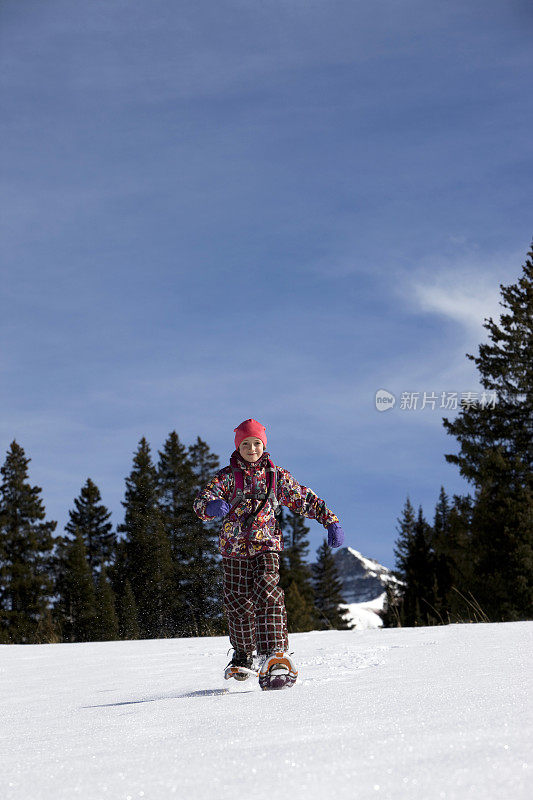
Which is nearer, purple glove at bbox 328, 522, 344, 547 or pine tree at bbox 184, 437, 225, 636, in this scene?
purple glove at bbox 328, 522, 344, 547

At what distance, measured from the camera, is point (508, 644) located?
17.0 ft

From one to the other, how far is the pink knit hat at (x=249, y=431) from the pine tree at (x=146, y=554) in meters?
34.5

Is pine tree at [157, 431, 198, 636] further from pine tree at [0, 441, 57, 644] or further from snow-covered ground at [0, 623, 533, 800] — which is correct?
snow-covered ground at [0, 623, 533, 800]

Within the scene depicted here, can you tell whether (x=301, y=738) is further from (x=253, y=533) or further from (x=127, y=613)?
(x=127, y=613)

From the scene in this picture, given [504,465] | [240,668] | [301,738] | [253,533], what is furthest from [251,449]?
[504,465]

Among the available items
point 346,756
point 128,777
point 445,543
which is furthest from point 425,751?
point 445,543

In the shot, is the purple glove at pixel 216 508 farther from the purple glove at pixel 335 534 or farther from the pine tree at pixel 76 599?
the pine tree at pixel 76 599

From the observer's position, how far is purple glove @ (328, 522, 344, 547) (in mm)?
4992

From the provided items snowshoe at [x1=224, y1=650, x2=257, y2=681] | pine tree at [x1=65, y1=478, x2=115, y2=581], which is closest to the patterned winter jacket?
snowshoe at [x1=224, y1=650, x2=257, y2=681]

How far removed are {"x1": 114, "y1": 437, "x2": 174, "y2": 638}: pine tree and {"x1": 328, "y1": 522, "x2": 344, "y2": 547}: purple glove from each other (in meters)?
34.3

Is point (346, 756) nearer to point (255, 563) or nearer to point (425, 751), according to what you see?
point (425, 751)

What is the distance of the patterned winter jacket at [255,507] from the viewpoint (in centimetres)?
473

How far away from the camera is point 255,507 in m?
4.80

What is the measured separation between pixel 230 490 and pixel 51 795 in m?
3.24
